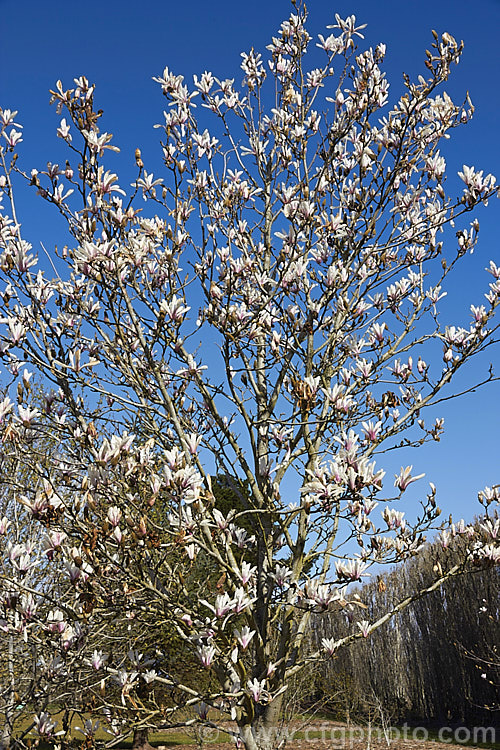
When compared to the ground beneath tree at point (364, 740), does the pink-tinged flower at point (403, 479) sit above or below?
above

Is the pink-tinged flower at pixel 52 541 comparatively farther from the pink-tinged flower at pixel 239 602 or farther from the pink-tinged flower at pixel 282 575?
the pink-tinged flower at pixel 282 575

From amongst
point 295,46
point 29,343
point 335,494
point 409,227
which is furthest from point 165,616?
point 295,46

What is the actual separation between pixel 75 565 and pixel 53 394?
1116 mm

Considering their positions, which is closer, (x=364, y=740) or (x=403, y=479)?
→ (x=403, y=479)

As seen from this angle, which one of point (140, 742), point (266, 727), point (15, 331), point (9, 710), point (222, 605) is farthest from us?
point (140, 742)

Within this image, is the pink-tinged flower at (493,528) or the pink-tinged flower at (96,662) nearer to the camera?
the pink-tinged flower at (96,662)

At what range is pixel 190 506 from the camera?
2.88 metres

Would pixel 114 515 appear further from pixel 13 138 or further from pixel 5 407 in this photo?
pixel 13 138

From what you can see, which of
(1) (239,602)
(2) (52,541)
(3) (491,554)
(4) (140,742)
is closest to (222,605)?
(1) (239,602)

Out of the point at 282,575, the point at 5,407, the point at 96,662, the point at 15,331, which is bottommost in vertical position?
the point at 96,662

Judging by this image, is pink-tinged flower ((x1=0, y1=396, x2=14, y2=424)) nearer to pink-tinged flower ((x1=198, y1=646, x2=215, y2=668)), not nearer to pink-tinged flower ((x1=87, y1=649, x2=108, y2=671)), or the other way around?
pink-tinged flower ((x1=87, y1=649, x2=108, y2=671))

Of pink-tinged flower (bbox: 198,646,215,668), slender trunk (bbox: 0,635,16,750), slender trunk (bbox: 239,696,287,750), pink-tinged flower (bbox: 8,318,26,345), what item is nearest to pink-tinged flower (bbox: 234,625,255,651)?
pink-tinged flower (bbox: 198,646,215,668)

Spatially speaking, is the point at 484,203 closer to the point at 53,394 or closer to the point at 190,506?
the point at 190,506

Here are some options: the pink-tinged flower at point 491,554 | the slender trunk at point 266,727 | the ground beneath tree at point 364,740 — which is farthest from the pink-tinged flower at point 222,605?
the ground beneath tree at point 364,740
